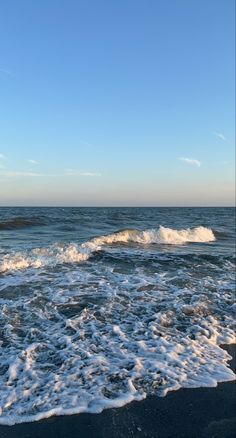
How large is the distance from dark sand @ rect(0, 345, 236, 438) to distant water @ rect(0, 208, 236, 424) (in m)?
0.12

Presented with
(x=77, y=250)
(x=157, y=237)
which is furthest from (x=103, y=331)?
(x=157, y=237)

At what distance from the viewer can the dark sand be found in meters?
3.35

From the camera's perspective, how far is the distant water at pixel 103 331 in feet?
13.1

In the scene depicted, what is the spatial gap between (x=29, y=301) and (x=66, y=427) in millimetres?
3841

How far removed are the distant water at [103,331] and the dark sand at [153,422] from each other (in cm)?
12

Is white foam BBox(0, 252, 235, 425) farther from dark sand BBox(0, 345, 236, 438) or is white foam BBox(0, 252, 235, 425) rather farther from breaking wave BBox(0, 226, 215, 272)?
breaking wave BBox(0, 226, 215, 272)

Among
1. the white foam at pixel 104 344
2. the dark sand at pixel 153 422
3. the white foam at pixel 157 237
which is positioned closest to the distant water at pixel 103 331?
the white foam at pixel 104 344

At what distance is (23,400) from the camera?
3758 millimetres

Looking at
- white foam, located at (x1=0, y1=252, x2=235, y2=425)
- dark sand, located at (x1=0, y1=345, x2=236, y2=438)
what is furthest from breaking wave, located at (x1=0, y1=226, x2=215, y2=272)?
dark sand, located at (x1=0, y1=345, x2=236, y2=438)

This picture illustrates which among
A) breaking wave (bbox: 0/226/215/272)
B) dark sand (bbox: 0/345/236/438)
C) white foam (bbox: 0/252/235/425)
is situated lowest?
dark sand (bbox: 0/345/236/438)

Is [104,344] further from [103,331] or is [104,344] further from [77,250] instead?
[77,250]

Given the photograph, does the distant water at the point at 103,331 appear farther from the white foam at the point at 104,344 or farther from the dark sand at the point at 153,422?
the dark sand at the point at 153,422

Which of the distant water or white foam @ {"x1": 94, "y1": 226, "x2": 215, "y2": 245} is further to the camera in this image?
white foam @ {"x1": 94, "y1": 226, "x2": 215, "y2": 245}

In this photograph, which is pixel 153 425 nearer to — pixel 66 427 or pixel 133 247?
pixel 66 427
